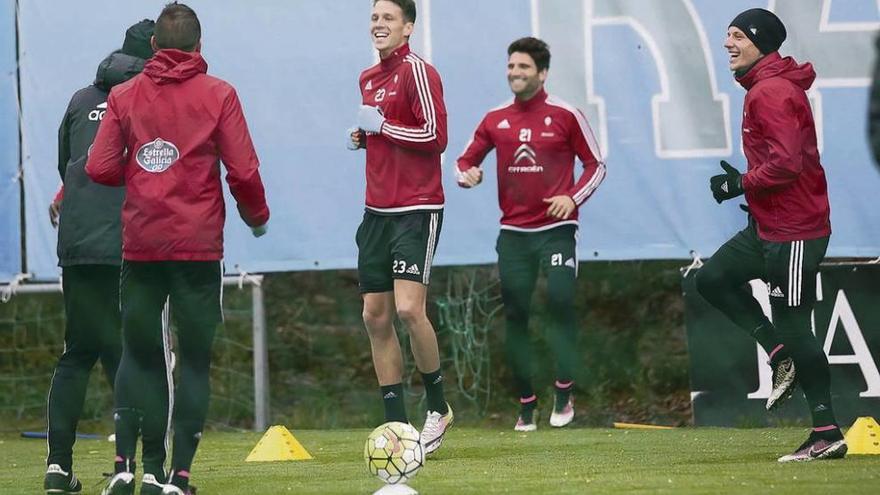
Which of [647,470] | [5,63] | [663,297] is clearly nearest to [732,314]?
[647,470]

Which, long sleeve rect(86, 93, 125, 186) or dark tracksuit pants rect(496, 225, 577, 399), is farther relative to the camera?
dark tracksuit pants rect(496, 225, 577, 399)

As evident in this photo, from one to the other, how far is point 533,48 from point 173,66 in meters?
3.76

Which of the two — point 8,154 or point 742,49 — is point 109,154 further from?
point 8,154

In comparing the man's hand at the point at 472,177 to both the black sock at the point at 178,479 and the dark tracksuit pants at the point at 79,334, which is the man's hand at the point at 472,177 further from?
the black sock at the point at 178,479

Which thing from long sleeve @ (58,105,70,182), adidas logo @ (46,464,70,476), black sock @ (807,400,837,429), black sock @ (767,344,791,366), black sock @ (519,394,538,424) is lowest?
black sock @ (519,394,538,424)

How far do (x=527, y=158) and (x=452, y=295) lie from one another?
1893 millimetres

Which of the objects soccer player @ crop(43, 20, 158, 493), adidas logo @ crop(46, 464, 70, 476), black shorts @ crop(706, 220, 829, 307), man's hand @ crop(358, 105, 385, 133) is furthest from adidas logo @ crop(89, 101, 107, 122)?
black shorts @ crop(706, 220, 829, 307)

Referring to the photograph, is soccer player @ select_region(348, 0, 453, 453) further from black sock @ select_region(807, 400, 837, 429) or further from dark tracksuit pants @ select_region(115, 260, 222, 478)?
black sock @ select_region(807, 400, 837, 429)

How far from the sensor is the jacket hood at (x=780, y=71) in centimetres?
630

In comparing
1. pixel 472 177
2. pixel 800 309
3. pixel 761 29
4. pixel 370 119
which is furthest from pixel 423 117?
pixel 800 309

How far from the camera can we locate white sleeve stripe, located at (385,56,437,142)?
6.77 m

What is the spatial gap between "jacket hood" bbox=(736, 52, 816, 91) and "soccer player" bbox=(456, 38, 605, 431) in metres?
2.40

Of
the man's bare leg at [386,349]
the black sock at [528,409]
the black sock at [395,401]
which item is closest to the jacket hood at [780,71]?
the man's bare leg at [386,349]

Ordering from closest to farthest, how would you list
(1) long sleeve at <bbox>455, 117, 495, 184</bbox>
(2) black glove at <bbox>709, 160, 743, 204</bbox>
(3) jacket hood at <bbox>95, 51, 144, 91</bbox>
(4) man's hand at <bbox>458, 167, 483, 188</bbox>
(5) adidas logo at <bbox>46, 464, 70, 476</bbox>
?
1. (5) adidas logo at <bbox>46, 464, 70, 476</bbox>
2. (3) jacket hood at <bbox>95, 51, 144, 91</bbox>
3. (2) black glove at <bbox>709, 160, 743, 204</bbox>
4. (4) man's hand at <bbox>458, 167, 483, 188</bbox>
5. (1) long sleeve at <bbox>455, 117, 495, 184</bbox>
